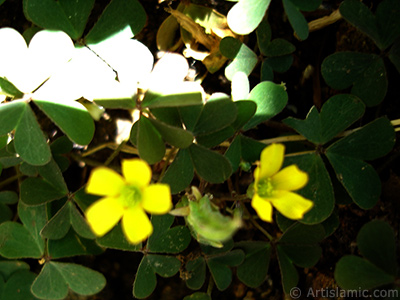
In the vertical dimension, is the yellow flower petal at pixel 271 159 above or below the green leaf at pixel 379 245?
above

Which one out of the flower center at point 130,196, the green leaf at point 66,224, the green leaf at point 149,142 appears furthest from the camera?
the green leaf at point 66,224

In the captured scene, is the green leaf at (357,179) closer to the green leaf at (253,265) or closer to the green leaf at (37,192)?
the green leaf at (253,265)

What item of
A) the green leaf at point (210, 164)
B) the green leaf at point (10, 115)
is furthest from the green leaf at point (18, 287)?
the green leaf at point (210, 164)

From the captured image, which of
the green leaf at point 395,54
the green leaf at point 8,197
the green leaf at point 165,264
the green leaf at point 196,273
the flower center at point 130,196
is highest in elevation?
the green leaf at point 395,54

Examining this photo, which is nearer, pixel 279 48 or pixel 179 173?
pixel 179 173

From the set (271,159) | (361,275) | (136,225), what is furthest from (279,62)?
(136,225)

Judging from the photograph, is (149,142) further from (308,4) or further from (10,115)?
(308,4)

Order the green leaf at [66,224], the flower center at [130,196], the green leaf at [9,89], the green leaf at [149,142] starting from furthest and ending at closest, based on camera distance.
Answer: the green leaf at [66,224]
the green leaf at [9,89]
the green leaf at [149,142]
the flower center at [130,196]
